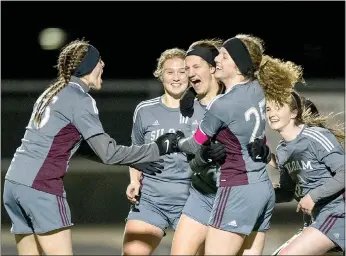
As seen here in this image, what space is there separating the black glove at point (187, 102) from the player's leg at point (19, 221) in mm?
1446

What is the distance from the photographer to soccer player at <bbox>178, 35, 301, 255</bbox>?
559 cm

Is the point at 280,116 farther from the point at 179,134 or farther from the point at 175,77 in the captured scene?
the point at 175,77

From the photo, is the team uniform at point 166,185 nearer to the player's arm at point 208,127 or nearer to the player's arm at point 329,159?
the player's arm at point 208,127

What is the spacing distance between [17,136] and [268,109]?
12.1 feet

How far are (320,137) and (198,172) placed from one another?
0.86m

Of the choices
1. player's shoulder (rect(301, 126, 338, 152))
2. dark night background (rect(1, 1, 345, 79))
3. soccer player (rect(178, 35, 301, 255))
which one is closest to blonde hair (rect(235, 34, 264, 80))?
soccer player (rect(178, 35, 301, 255))

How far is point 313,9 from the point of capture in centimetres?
1455

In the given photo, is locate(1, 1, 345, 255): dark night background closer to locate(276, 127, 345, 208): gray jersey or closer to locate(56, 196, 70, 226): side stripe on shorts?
locate(276, 127, 345, 208): gray jersey

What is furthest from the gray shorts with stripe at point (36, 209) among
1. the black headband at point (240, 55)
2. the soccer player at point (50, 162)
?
the black headband at point (240, 55)

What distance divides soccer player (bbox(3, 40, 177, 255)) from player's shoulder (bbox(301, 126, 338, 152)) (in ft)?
4.14

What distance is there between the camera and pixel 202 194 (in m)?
6.36

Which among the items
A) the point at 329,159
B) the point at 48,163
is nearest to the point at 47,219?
the point at 48,163

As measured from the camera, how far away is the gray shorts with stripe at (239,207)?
5.60m

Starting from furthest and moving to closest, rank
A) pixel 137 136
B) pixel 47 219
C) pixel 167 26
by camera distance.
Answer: pixel 167 26 < pixel 137 136 < pixel 47 219
